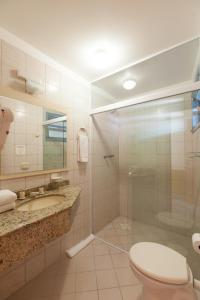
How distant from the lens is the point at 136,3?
111cm

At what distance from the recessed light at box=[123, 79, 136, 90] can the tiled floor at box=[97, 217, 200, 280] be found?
78.4 inches

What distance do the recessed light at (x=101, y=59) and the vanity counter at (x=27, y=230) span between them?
1.56m

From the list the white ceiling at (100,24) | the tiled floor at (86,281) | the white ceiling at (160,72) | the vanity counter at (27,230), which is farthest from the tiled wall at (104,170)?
the vanity counter at (27,230)

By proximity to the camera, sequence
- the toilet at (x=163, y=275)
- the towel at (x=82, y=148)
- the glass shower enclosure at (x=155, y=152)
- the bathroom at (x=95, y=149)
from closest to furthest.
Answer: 1. the toilet at (x=163, y=275)
2. the bathroom at (x=95, y=149)
3. the glass shower enclosure at (x=155, y=152)
4. the towel at (x=82, y=148)

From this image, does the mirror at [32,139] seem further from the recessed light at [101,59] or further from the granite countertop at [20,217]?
the recessed light at [101,59]

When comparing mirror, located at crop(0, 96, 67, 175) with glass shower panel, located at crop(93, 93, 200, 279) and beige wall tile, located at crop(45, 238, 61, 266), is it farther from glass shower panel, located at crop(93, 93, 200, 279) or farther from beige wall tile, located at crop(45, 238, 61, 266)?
beige wall tile, located at crop(45, 238, 61, 266)

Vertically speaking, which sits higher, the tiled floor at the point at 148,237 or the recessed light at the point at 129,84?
the recessed light at the point at 129,84

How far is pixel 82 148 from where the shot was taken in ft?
6.57

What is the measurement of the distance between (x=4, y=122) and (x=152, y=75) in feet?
6.19

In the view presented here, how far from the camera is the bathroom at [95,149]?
3.68 ft


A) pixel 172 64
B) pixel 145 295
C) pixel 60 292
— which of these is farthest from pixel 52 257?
pixel 172 64

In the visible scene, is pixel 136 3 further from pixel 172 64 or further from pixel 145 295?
pixel 145 295

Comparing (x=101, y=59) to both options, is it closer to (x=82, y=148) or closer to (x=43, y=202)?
(x=82, y=148)

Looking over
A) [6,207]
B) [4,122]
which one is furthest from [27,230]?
[4,122]
